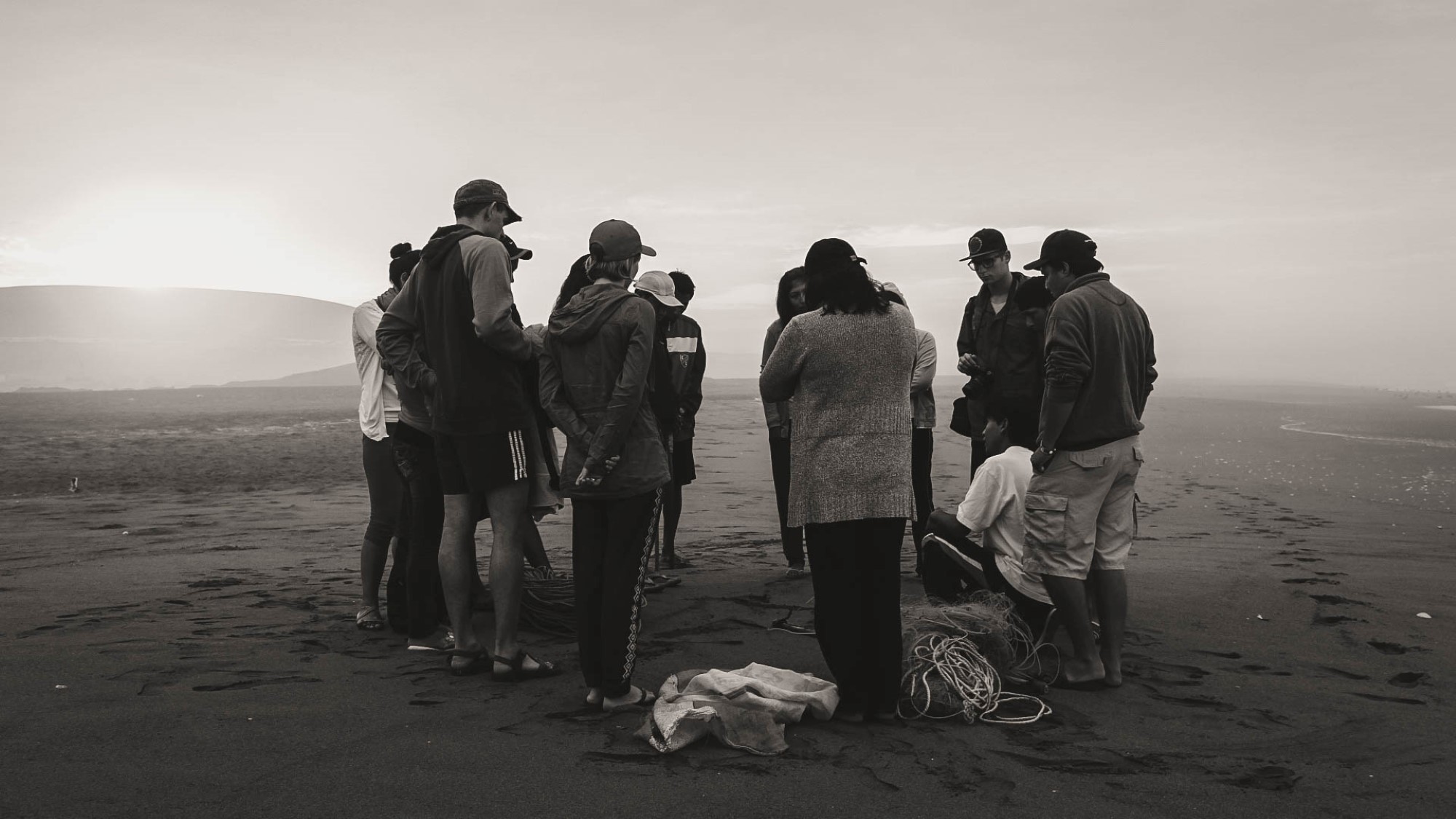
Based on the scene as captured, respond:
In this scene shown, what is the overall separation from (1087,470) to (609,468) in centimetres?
198

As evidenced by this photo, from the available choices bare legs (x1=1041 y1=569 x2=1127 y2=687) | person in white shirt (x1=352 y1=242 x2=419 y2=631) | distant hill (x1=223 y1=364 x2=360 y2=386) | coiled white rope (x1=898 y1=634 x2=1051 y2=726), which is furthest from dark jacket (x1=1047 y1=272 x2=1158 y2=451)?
distant hill (x1=223 y1=364 x2=360 y2=386)

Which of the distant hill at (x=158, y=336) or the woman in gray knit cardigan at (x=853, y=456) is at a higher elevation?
the distant hill at (x=158, y=336)

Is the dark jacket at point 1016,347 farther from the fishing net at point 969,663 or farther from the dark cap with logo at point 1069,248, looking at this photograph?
the fishing net at point 969,663

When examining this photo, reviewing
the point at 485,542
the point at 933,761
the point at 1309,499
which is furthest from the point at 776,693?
the point at 1309,499

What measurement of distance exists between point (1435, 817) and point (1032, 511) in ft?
5.73

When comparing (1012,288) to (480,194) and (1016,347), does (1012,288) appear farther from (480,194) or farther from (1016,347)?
(480,194)

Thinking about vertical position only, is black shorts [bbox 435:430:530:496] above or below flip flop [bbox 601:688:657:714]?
above

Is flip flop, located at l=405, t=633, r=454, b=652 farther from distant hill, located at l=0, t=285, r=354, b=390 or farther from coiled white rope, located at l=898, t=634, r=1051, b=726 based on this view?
distant hill, located at l=0, t=285, r=354, b=390

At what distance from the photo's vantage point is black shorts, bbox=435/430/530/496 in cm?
412

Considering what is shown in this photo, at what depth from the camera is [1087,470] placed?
4.18 metres

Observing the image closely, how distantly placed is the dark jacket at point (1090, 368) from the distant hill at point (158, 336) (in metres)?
87.3

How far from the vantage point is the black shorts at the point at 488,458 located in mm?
4121

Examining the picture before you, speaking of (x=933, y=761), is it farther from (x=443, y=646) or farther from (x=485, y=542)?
(x=485, y=542)

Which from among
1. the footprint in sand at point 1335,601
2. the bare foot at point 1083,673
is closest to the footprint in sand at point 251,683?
the bare foot at point 1083,673
